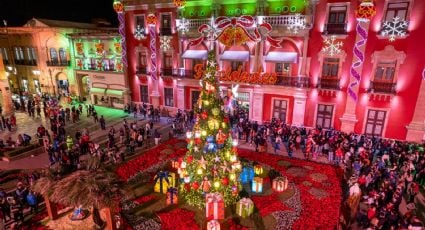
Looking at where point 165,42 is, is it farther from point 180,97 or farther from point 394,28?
point 394,28

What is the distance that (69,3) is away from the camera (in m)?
43.3

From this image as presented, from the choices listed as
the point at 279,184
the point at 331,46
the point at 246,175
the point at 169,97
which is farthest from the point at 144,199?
the point at 331,46

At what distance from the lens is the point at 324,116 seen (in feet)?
72.5

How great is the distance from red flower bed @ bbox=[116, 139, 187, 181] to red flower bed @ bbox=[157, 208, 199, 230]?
14.8ft

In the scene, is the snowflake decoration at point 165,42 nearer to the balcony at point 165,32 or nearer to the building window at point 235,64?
the balcony at point 165,32

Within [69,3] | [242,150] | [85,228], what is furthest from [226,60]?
[69,3]

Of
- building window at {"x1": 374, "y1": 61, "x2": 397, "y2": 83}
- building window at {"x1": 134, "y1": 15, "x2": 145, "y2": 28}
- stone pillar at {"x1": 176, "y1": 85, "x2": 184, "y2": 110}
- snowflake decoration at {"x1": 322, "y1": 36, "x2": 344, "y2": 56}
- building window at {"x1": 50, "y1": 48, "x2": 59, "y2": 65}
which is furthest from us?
building window at {"x1": 50, "y1": 48, "x2": 59, "y2": 65}

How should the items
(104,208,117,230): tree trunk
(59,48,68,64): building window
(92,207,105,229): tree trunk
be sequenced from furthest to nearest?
(59,48,68,64): building window < (92,207,105,229): tree trunk < (104,208,117,230): tree trunk

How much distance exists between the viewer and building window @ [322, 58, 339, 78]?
2108 centimetres

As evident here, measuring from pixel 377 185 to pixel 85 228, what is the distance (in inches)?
566

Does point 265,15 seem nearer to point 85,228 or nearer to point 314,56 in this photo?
point 314,56

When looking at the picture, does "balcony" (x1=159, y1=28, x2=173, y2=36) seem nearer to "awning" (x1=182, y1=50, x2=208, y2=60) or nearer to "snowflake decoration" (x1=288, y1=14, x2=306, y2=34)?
"awning" (x1=182, y1=50, x2=208, y2=60)

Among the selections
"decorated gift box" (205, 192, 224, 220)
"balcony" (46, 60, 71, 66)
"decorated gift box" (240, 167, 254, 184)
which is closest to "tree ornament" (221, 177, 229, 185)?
"decorated gift box" (205, 192, 224, 220)

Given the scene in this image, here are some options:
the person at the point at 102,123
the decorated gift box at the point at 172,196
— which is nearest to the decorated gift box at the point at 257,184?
the decorated gift box at the point at 172,196
